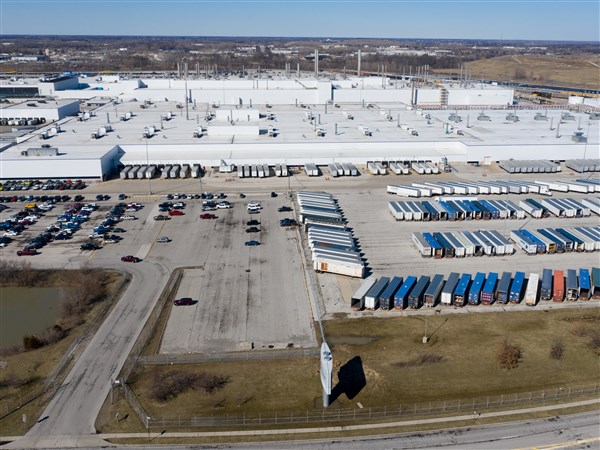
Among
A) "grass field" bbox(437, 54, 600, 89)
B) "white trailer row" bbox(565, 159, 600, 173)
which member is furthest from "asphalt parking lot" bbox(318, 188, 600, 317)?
"grass field" bbox(437, 54, 600, 89)

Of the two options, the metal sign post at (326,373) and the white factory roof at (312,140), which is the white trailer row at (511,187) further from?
the metal sign post at (326,373)

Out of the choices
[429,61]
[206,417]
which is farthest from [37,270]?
[429,61]

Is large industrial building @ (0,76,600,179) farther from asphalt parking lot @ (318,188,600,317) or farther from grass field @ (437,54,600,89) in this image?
grass field @ (437,54,600,89)

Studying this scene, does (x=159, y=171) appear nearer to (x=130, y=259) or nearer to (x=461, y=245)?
(x=130, y=259)

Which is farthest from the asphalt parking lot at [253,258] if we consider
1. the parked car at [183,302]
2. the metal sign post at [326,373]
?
the metal sign post at [326,373]

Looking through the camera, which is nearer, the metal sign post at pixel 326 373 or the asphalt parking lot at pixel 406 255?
the metal sign post at pixel 326 373

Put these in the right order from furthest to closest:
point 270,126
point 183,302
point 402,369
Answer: point 270,126, point 183,302, point 402,369

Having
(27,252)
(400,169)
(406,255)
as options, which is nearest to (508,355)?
(406,255)
